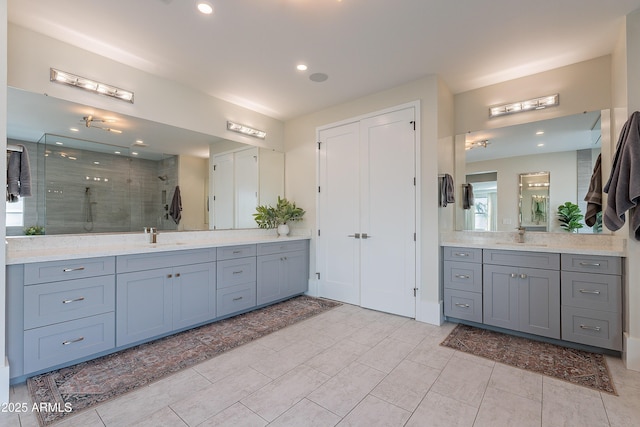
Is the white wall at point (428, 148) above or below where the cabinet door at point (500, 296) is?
above

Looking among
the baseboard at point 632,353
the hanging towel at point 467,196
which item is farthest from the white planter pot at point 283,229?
the baseboard at point 632,353

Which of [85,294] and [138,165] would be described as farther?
[138,165]

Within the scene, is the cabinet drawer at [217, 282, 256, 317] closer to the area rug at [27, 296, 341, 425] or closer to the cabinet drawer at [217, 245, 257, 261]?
the area rug at [27, 296, 341, 425]

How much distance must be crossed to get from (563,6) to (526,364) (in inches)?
107

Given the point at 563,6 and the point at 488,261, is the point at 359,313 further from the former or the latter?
the point at 563,6

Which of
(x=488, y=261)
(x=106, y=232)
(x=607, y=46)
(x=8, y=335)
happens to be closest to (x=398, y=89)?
(x=607, y=46)

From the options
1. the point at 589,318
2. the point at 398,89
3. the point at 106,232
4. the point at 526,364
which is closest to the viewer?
the point at 526,364

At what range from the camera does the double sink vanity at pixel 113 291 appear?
204 cm

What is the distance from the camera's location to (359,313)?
3.55 meters

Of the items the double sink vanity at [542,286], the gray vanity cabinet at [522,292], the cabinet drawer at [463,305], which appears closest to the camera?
the double sink vanity at [542,286]

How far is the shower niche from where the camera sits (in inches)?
97.5

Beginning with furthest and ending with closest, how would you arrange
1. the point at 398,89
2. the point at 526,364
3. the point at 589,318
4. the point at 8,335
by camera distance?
the point at 398,89 → the point at 589,318 → the point at 526,364 → the point at 8,335

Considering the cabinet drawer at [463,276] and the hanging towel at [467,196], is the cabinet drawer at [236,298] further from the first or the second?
Answer: the hanging towel at [467,196]

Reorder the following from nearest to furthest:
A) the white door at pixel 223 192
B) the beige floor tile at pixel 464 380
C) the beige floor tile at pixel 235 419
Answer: the beige floor tile at pixel 235 419 < the beige floor tile at pixel 464 380 < the white door at pixel 223 192
